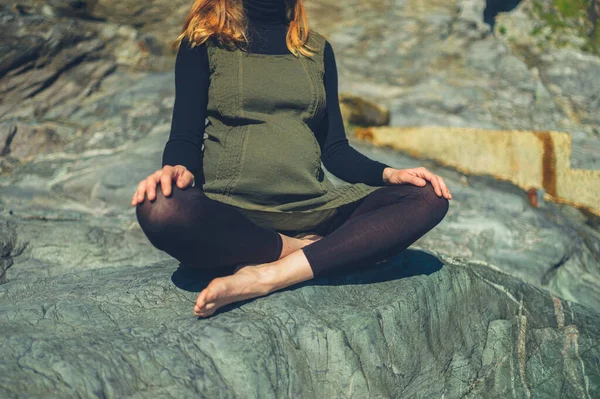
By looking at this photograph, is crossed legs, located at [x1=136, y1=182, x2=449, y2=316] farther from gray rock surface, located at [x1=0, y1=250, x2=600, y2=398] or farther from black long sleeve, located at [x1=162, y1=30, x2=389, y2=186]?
black long sleeve, located at [x1=162, y1=30, x2=389, y2=186]

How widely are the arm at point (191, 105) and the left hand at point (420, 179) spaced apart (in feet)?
2.81

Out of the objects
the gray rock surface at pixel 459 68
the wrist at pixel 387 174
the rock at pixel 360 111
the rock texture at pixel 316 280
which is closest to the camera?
the rock texture at pixel 316 280

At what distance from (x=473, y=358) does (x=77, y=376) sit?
162cm

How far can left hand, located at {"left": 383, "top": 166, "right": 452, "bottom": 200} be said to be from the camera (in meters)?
2.59

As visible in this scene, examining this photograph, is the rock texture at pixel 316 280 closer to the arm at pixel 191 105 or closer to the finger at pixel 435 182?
the finger at pixel 435 182

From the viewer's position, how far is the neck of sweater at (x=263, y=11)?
116 inches

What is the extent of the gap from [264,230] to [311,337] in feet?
1.65

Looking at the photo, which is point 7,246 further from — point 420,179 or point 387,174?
point 420,179

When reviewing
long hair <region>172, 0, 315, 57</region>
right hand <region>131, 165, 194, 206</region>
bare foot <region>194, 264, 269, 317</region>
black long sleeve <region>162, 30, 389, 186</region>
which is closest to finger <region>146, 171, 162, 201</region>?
right hand <region>131, 165, 194, 206</region>

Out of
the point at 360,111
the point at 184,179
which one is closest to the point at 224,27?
the point at 184,179

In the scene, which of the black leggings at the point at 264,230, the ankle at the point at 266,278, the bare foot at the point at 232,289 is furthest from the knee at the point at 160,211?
the ankle at the point at 266,278

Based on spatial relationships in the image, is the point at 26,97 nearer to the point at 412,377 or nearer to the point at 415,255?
the point at 415,255

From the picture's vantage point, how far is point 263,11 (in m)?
2.95

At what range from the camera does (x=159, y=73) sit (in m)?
5.57
